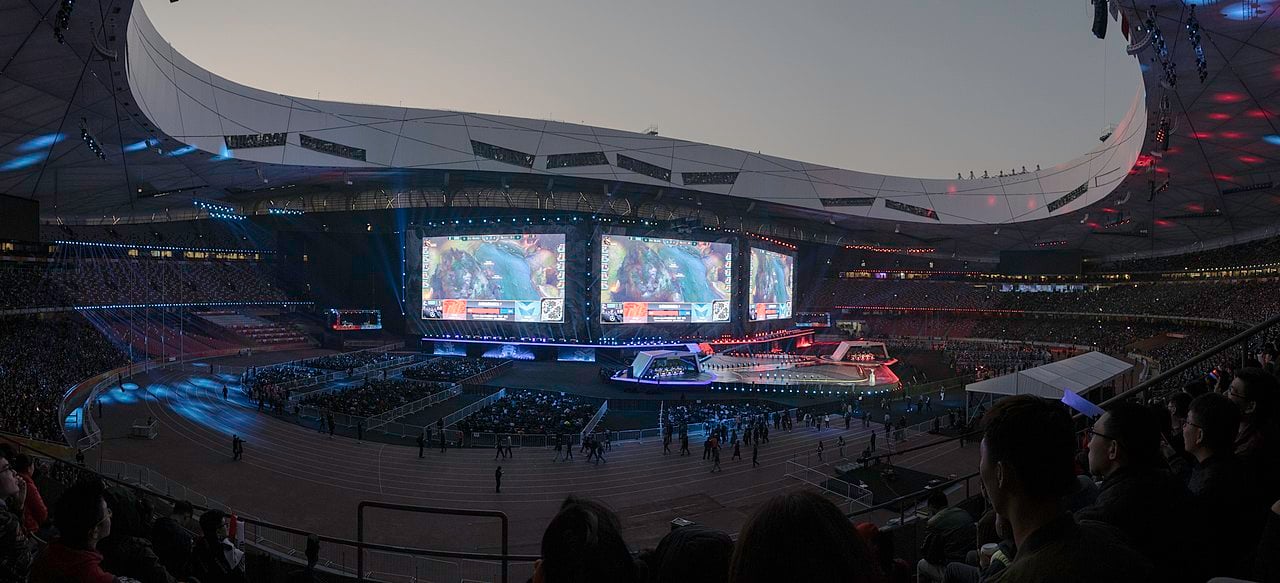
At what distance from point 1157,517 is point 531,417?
19.6 m

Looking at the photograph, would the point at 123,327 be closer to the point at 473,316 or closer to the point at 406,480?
the point at 473,316

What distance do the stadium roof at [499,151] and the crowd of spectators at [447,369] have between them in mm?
12416

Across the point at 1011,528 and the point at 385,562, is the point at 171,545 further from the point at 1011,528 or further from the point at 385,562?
the point at 385,562

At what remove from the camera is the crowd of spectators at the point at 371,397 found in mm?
22094

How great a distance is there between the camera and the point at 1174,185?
101 feet

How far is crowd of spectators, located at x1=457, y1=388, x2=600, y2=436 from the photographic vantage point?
66.7ft

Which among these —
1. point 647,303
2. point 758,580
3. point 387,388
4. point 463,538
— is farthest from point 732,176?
point 758,580

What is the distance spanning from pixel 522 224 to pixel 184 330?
854 inches

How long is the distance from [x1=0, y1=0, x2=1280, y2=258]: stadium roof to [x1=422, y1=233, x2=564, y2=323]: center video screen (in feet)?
15.5

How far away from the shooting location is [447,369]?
32750mm

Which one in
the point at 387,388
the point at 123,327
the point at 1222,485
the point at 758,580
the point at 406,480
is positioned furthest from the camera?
the point at 123,327

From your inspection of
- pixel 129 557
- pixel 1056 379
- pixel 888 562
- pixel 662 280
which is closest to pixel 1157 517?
pixel 888 562

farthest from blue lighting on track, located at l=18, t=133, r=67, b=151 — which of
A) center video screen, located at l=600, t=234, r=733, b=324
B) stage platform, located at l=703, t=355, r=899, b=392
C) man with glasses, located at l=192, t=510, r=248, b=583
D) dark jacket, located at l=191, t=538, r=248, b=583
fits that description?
stage platform, located at l=703, t=355, r=899, b=392

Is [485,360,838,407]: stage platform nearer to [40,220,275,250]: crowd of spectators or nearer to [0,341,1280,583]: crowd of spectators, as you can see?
[0,341,1280,583]: crowd of spectators
